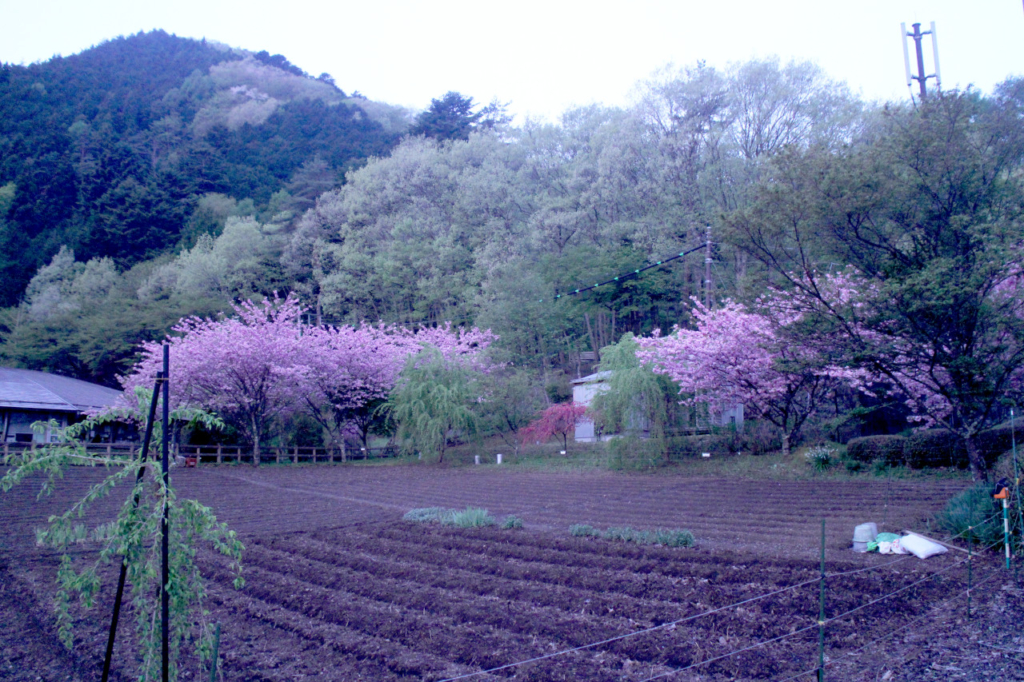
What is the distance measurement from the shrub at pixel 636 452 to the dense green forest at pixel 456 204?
5.64 meters

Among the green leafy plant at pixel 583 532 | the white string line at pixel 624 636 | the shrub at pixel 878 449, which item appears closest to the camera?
the white string line at pixel 624 636

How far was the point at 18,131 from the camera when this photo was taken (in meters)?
60.1

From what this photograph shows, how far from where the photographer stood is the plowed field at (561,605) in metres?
4.76

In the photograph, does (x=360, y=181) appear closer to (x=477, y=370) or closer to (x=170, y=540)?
(x=477, y=370)

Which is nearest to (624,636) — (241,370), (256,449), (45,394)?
(241,370)

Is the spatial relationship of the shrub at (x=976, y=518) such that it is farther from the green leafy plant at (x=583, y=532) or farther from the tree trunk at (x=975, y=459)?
the green leafy plant at (x=583, y=532)

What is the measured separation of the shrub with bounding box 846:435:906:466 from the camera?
1731 centimetres

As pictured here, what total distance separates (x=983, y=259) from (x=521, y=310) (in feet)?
74.8

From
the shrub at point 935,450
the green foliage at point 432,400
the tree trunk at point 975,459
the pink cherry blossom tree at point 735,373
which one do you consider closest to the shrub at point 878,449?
the shrub at point 935,450

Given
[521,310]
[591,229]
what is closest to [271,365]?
[521,310]

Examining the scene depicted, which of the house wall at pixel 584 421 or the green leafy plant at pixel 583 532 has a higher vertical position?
the house wall at pixel 584 421

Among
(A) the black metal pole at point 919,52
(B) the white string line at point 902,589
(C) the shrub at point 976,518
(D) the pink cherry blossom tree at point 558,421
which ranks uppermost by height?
(A) the black metal pole at point 919,52

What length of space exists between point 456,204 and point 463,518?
32.9m

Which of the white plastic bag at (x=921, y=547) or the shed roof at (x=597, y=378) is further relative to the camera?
the shed roof at (x=597, y=378)
